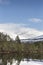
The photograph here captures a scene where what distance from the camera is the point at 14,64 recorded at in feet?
181

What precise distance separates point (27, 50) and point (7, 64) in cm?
6382

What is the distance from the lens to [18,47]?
11344cm

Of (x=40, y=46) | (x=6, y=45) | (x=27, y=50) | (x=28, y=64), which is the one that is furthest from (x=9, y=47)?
(x=28, y=64)

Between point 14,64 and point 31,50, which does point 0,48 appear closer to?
point 31,50

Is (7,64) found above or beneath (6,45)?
beneath

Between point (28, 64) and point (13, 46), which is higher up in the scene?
point (13, 46)

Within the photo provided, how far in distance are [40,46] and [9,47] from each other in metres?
16.8

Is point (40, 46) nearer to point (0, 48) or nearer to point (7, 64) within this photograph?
point (0, 48)

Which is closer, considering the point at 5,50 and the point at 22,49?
the point at 5,50

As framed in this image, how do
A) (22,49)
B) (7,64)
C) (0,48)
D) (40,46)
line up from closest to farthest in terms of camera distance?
(7,64)
(0,48)
(22,49)
(40,46)

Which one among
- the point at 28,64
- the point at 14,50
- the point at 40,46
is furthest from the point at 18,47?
the point at 28,64

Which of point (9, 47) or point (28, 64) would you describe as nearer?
point (28, 64)

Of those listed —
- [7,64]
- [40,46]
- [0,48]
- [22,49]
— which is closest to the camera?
[7,64]

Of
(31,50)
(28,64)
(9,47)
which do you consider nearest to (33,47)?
(31,50)
